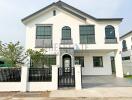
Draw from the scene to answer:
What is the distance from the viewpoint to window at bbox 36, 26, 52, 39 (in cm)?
2078

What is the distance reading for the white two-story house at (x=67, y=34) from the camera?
20.4 meters

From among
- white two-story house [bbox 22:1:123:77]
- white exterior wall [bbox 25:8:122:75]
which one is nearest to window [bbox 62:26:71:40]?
white two-story house [bbox 22:1:123:77]

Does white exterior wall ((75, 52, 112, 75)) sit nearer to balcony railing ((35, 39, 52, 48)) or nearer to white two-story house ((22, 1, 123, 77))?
white two-story house ((22, 1, 123, 77))

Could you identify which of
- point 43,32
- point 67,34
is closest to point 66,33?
point 67,34

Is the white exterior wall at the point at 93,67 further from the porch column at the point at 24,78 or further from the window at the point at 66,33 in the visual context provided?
the porch column at the point at 24,78

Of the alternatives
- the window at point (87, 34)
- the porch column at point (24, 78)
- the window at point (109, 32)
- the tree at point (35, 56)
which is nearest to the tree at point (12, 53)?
the tree at point (35, 56)

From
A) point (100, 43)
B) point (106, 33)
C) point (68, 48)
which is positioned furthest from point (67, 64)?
point (106, 33)

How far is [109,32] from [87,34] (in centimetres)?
295

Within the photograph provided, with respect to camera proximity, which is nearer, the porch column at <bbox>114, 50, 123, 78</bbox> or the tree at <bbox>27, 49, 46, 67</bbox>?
the tree at <bbox>27, 49, 46, 67</bbox>

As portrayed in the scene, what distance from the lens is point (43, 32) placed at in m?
20.9

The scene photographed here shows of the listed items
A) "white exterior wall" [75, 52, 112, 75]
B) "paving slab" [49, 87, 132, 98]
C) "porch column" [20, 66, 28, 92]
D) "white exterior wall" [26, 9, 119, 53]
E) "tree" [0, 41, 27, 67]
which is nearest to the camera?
"paving slab" [49, 87, 132, 98]

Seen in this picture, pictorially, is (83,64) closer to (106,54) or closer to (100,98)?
(106,54)

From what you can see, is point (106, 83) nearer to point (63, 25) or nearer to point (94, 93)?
point (94, 93)

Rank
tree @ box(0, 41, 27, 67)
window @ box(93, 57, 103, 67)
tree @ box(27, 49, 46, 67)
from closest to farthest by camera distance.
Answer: tree @ box(0, 41, 27, 67), tree @ box(27, 49, 46, 67), window @ box(93, 57, 103, 67)
